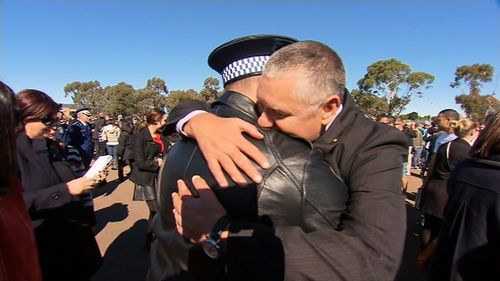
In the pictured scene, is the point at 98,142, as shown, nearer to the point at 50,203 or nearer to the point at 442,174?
the point at 50,203

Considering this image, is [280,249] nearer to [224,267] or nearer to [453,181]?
[224,267]

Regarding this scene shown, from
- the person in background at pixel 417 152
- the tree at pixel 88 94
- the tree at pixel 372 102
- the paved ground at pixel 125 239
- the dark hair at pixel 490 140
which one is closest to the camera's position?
the dark hair at pixel 490 140

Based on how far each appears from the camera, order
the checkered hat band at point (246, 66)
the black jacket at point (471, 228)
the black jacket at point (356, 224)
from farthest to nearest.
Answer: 1. the black jacket at point (471, 228)
2. the checkered hat band at point (246, 66)
3. the black jacket at point (356, 224)

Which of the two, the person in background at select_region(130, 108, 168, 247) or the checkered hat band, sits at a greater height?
the checkered hat band

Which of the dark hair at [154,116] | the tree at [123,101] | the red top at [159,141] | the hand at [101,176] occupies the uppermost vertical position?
the dark hair at [154,116]

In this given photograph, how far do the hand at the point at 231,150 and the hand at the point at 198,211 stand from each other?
0.06 m

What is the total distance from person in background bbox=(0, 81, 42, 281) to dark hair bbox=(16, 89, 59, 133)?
1.44 meters

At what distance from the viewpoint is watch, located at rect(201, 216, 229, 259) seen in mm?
1023

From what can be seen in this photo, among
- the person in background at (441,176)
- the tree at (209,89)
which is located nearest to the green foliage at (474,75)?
the tree at (209,89)

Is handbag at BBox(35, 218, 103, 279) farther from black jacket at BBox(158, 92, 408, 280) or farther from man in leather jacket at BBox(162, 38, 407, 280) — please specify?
black jacket at BBox(158, 92, 408, 280)

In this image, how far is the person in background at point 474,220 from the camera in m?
1.75

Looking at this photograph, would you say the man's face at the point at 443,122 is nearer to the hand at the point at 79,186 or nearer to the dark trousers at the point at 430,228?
the dark trousers at the point at 430,228

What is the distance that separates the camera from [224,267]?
3.50 feet

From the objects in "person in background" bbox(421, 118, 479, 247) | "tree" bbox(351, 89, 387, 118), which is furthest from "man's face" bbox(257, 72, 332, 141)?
"tree" bbox(351, 89, 387, 118)
